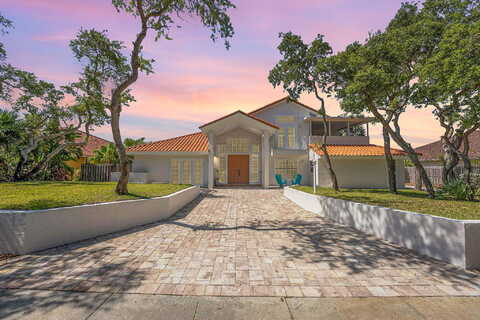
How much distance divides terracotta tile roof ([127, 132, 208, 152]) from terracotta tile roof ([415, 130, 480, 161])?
73.0 ft

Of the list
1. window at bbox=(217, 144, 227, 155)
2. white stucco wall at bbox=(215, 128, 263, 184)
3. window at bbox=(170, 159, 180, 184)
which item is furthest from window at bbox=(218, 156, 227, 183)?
window at bbox=(170, 159, 180, 184)

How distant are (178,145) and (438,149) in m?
30.5

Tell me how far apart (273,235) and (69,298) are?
457cm

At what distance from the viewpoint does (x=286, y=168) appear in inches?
768

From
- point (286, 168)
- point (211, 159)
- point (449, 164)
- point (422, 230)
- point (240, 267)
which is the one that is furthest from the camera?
point (286, 168)

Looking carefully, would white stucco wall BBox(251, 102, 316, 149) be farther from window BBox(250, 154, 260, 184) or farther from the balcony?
window BBox(250, 154, 260, 184)

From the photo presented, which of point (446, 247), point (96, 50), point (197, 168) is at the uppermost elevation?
point (96, 50)

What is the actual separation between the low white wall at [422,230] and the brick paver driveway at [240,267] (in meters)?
0.27

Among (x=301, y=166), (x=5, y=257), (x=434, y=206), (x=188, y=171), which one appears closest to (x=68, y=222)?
(x=5, y=257)

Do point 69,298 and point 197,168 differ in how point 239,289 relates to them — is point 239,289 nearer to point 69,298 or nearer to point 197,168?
point 69,298

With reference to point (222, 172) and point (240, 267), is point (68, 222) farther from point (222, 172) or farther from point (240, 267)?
point (222, 172)

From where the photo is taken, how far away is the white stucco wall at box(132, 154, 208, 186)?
17828mm

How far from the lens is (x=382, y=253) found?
500 cm

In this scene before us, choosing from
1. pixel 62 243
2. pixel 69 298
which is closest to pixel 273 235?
pixel 69 298
